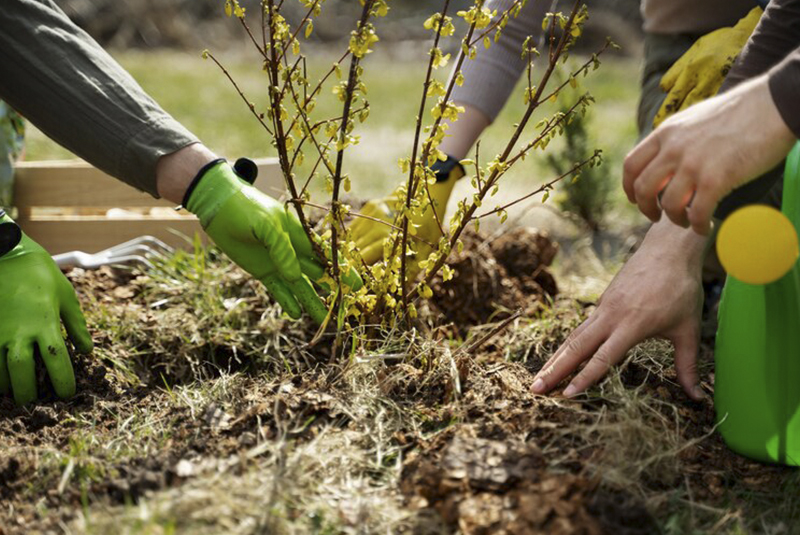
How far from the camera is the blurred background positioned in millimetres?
3742

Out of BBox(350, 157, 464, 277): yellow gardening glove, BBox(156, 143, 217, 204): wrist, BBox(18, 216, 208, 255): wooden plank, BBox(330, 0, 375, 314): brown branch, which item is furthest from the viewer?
BBox(18, 216, 208, 255): wooden plank

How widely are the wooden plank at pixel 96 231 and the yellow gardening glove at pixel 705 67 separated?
1.64 m

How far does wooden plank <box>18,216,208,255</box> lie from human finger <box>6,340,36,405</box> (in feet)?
3.50

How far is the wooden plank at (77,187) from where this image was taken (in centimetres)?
282

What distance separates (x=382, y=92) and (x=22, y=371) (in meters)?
5.57

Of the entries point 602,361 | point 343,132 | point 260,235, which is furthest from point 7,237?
point 602,361

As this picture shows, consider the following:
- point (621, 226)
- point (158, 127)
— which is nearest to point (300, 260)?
point (158, 127)

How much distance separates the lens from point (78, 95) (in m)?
1.95

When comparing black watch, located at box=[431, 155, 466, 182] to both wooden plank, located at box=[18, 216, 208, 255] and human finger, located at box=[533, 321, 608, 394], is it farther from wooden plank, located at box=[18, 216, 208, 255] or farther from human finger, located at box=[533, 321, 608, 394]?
wooden plank, located at box=[18, 216, 208, 255]

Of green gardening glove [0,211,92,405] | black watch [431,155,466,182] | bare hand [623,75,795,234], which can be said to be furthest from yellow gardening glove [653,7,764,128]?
green gardening glove [0,211,92,405]

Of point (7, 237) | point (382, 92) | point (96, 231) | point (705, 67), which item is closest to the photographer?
point (7, 237)

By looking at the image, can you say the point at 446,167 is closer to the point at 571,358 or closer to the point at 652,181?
the point at 571,358

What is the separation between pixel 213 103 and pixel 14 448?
491 cm

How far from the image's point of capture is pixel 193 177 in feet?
6.41
